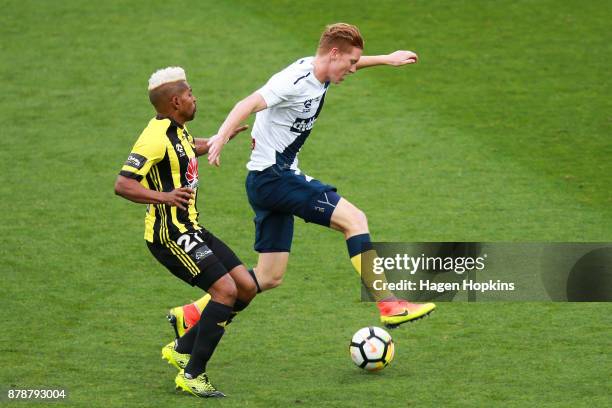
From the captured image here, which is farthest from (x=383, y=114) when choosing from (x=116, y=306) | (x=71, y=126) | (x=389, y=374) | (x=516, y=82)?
(x=389, y=374)

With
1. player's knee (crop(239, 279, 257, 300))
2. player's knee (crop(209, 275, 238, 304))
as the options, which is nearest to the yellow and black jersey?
player's knee (crop(209, 275, 238, 304))

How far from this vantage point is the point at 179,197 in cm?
730

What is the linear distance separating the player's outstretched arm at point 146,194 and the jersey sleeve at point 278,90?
3.03 feet

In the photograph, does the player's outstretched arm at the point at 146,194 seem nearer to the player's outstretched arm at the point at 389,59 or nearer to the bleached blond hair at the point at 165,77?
the bleached blond hair at the point at 165,77

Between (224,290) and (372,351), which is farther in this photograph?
(372,351)

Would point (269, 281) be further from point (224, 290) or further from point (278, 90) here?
point (278, 90)

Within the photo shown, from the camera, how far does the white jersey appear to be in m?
7.95

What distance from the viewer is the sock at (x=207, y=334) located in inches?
295

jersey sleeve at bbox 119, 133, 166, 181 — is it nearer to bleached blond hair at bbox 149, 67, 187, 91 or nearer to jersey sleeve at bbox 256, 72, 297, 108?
bleached blond hair at bbox 149, 67, 187, 91

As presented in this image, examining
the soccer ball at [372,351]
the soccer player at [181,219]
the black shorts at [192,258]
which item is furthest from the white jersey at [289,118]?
the soccer ball at [372,351]

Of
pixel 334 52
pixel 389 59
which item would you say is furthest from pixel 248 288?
pixel 389 59

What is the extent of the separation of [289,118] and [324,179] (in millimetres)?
4322

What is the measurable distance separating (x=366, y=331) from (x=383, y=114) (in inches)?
254

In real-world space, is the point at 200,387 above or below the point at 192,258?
below
